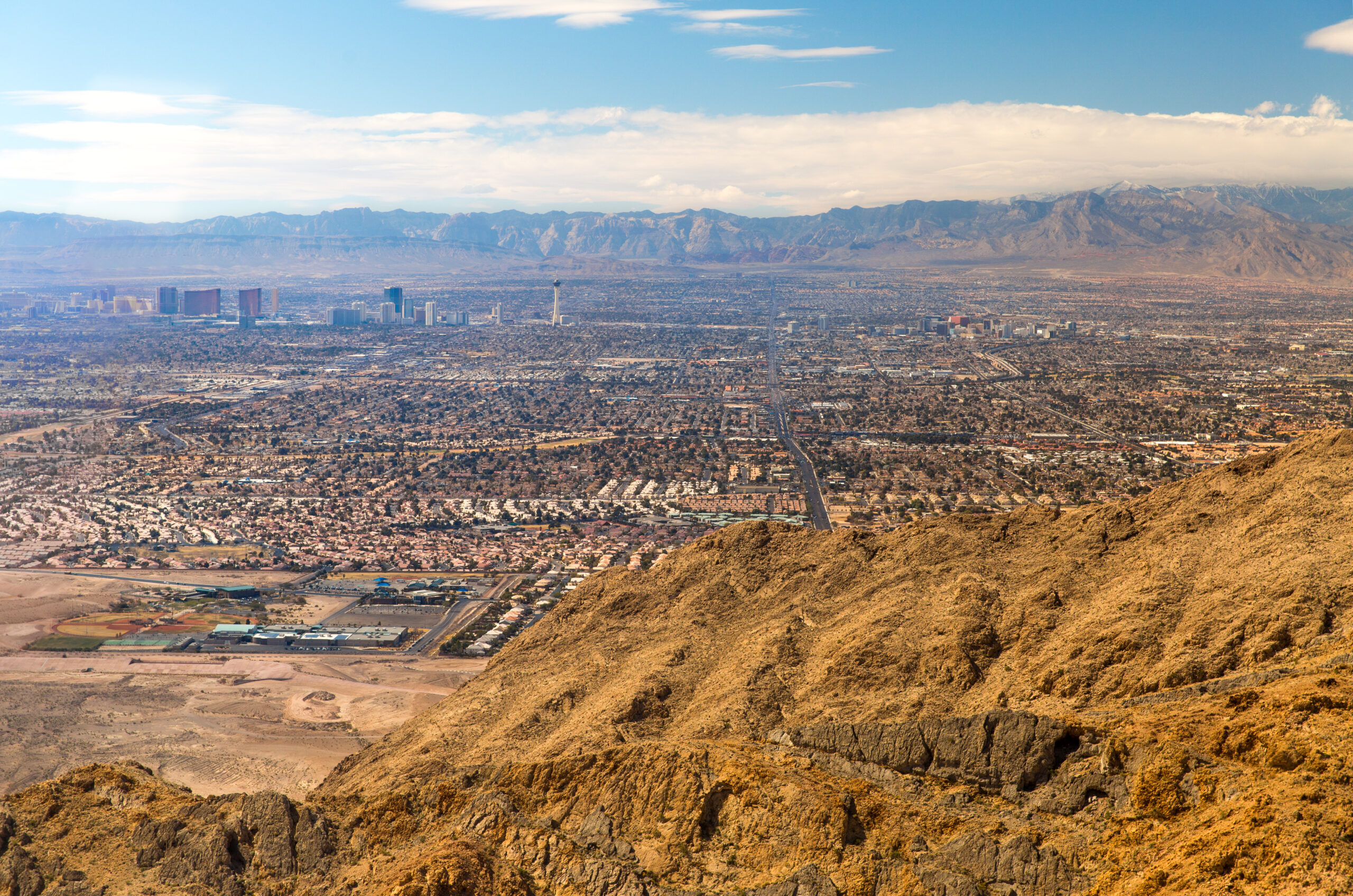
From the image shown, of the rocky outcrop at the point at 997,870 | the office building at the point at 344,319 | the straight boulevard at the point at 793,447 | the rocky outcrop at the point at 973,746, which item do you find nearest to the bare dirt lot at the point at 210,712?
the rocky outcrop at the point at 973,746

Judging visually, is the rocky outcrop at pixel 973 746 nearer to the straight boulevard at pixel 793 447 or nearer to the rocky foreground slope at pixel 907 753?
the rocky foreground slope at pixel 907 753

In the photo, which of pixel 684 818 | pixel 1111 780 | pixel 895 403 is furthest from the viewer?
pixel 895 403

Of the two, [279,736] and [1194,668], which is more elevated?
[1194,668]

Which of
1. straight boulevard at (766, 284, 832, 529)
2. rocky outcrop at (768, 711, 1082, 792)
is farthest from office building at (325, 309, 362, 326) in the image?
rocky outcrop at (768, 711, 1082, 792)

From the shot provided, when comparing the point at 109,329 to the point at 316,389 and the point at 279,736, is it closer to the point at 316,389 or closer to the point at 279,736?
the point at 316,389

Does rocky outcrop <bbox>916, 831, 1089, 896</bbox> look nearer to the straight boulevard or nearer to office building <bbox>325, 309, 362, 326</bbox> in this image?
the straight boulevard

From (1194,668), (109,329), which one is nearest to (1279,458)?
(1194,668)

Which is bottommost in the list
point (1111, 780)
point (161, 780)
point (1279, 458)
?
point (161, 780)
